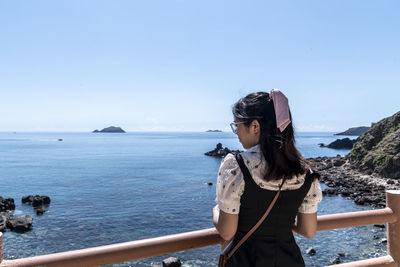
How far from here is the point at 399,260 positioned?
2.98 metres

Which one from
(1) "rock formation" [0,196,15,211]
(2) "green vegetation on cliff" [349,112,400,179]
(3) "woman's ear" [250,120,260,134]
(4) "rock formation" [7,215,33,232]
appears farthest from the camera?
(2) "green vegetation on cliff" [349,112,400,179]

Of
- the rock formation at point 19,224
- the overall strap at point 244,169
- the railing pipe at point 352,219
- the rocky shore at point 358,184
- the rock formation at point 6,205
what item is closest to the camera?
the overall strap at point 244,169

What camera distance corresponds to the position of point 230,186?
164 centimetres

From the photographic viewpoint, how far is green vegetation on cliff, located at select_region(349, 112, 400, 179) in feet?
120

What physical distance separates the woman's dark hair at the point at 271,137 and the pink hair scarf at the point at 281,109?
0.04m

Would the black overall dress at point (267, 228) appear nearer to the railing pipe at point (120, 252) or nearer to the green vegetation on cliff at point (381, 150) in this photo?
the railing pipe at point (120, 252)

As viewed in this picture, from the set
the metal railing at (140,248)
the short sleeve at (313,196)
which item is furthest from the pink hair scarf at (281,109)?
the metal railing at (140,248)

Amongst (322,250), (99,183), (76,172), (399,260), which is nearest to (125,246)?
(399,260)

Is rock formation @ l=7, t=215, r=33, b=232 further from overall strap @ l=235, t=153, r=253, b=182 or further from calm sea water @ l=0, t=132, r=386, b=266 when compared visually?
overall strap @ l=235, t=153, r=253, b=182

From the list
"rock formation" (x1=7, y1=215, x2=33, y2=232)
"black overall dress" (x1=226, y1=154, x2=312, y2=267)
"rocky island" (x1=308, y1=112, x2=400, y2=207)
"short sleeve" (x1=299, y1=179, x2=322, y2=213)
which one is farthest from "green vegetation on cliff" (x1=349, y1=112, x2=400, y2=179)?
"black overall dress" (x1=226, y1=154, x2=312, y2=267)

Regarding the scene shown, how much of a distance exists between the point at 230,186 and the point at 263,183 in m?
0.18

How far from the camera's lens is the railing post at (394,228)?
9.51ft

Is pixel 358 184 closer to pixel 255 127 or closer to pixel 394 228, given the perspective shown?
pixel 394 228

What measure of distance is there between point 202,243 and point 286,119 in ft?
3.45
